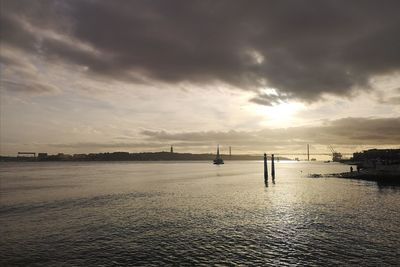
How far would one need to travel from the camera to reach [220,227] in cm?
3369

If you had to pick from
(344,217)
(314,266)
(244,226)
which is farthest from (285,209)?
(314,266)

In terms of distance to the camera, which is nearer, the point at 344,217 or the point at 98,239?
the point at 98,239

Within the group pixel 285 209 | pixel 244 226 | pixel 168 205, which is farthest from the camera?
pixel 168 205

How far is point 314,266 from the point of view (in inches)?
845

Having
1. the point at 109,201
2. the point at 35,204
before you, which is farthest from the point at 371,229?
the point at 35,204

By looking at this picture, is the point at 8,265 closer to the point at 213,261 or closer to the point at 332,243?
the point at 213,261

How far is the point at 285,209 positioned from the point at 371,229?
48.4 ft

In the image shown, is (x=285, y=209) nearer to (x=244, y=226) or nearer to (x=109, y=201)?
(x=244, y=226)

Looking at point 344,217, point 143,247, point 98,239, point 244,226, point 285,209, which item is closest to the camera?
point 143,247

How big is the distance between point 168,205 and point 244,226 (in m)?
18.7

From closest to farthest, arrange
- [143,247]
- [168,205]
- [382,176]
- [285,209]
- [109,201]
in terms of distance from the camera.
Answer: [143,247]
[285,209]
[168,205]
[109,201]
[382,176]

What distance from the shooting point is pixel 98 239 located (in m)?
29.0

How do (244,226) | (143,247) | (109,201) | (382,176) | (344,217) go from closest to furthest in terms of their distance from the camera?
(143,247)
(244,226)
(344,217)
(109,201)
(382,176)

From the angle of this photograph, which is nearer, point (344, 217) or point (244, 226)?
point (244, 226)
